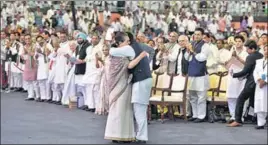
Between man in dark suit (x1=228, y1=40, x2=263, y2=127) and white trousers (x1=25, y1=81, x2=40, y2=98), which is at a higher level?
man in dark suit (x1=228, y1=40, x2=263, y2=127)

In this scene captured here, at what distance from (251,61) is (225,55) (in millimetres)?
1849

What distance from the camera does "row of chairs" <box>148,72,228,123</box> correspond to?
37.4 ft

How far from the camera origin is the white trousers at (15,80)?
15891 mm

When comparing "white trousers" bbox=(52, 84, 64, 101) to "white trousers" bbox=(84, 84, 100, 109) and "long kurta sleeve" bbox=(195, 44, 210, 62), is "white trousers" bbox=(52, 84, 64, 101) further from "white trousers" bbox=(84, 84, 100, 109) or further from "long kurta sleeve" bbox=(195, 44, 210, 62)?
"long kurta sleeve" bbox=(195, 44, 210, 62)

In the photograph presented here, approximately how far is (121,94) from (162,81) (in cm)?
256

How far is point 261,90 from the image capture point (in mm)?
10570

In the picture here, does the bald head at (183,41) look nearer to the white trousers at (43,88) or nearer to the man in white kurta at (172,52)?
the man in white kurta at (172,52)

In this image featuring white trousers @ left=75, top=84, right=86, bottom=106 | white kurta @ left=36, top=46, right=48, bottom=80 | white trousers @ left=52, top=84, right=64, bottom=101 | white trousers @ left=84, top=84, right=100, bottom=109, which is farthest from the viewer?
white kurta @ left=36, top=46, right=48, bottom=80

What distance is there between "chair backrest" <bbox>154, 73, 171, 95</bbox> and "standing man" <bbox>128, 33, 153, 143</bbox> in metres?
2.33

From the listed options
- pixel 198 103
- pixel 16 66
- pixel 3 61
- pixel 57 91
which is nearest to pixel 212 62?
pixel 198 103

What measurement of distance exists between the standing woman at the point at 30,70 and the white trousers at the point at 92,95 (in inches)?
73.2

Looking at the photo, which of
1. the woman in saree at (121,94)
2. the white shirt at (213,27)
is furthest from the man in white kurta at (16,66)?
the white shirt at (213,27)

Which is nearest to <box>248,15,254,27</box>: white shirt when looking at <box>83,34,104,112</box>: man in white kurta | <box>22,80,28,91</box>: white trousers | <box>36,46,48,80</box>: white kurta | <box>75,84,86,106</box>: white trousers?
<box>22,80,28,91</box>: white trousers

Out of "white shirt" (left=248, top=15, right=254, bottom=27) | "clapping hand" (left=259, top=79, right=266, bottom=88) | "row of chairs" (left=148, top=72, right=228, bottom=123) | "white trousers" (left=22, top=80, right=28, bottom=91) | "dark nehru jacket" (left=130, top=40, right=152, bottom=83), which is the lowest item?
"white trousers" (left=22, top=80, right=28, bottom=91)
